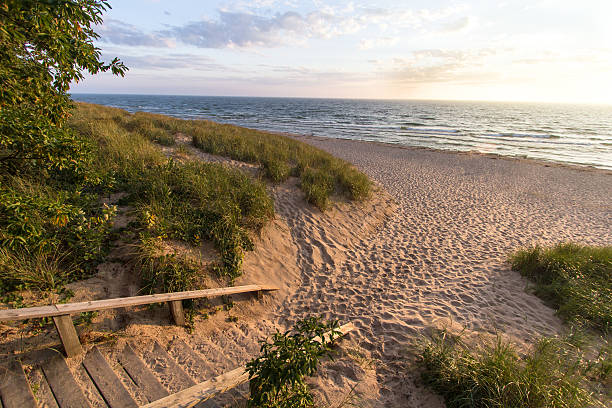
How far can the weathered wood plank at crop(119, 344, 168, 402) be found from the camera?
304 centimetres

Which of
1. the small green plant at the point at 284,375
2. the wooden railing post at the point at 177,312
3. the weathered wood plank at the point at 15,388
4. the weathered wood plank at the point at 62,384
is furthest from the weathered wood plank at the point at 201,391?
the wooden railing post at the point at 177,312

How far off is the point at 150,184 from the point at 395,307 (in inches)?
246

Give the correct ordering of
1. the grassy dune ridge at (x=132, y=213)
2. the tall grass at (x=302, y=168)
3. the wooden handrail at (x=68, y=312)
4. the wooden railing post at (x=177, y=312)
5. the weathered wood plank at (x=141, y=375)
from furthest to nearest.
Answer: the tall grass at (x=302, y=168)
the wooden railing post at (x=177, y=312)
the grassy dune ridge at (x=132, y=213)
the weathered wood plank at (x=141, y=375)
the wooden handrail at (x=68, y=312)

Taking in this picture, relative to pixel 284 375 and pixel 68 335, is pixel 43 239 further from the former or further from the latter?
pixel 284 375

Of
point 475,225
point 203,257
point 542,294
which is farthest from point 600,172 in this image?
point 203,257

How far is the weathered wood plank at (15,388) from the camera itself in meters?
2.52

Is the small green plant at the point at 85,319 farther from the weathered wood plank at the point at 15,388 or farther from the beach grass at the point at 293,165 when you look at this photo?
the beach grass at the point at 293,165

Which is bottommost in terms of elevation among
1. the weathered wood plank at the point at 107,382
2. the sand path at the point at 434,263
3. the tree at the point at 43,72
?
the sand path at the point at 434,263

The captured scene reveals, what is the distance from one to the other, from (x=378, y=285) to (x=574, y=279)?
4.22 m

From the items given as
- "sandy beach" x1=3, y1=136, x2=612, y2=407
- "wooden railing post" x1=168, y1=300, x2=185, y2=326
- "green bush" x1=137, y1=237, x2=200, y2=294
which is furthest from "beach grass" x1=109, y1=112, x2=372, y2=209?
"wooden railing post" x1=168, y1=300, x2=185, y2=326

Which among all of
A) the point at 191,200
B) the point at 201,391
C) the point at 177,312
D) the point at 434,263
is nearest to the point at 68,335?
the point at 177,312

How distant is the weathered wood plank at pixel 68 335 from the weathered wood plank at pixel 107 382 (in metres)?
0.16

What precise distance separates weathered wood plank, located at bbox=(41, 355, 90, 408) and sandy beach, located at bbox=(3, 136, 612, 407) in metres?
0.08

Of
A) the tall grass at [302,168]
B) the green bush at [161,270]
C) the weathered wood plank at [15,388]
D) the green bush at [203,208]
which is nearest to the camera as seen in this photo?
the weathered wood plank at [15,388]
